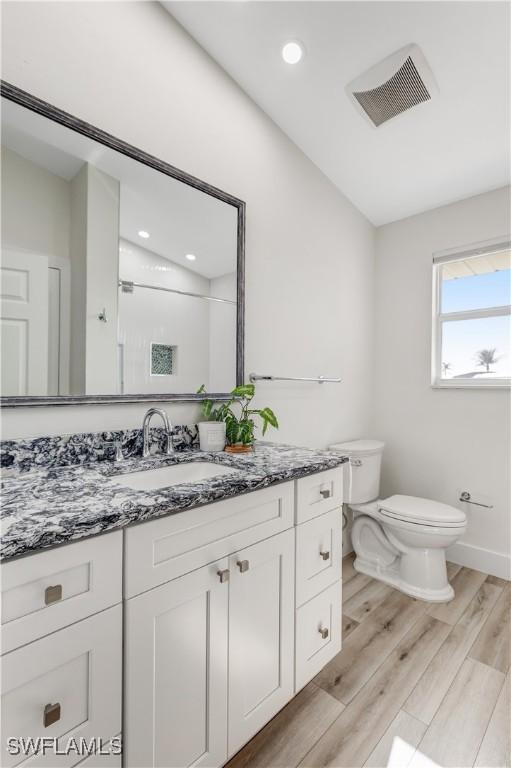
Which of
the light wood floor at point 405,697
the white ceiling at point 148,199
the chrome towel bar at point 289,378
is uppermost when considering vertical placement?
the white ceiling at point 148,199

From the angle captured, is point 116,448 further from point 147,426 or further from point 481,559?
point 481,559

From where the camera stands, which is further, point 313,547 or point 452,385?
point 452,385

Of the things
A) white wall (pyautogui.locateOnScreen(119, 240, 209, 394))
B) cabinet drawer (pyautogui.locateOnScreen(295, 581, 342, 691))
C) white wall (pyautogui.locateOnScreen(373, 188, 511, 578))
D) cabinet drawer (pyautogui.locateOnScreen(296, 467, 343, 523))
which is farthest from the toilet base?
white wall (pyautogui.locateOnScreen(119, 240, 209, 394))

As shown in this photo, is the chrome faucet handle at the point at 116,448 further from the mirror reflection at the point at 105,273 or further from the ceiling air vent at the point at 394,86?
the ceiling air vent at the point at 394,86

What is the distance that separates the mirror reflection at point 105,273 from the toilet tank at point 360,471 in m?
1.05

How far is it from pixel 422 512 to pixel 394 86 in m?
2.09

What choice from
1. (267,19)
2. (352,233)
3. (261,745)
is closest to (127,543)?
A: (261,745)

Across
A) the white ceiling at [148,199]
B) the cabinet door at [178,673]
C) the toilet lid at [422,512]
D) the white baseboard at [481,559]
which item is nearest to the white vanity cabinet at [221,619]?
the cabinet door at [178,673]

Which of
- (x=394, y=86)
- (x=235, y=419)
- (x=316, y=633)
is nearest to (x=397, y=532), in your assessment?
(x=316, y=633)

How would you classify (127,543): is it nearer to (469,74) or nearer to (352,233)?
(469,74)

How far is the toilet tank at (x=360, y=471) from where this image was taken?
7.48 feet

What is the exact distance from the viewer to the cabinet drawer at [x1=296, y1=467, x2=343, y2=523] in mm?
1265

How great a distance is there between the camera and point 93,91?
4.11 feet

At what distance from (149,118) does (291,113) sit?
85cm
